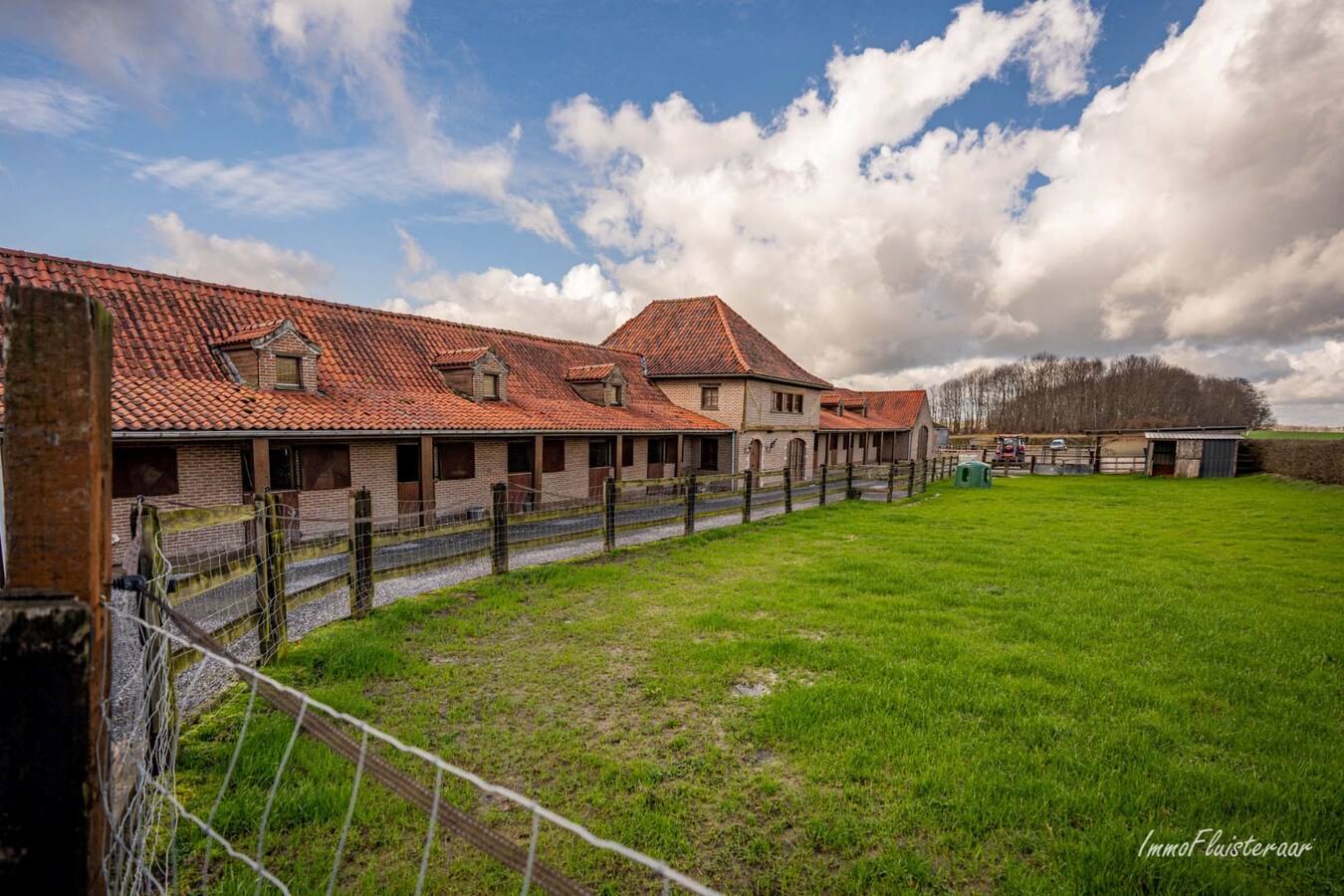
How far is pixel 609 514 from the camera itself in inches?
436

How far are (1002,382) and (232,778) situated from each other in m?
114

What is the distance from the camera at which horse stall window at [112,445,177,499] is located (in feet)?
34.8

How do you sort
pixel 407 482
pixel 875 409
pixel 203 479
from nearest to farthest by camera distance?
pixel 203 479 → pixel 407 482 → pixel 875 409

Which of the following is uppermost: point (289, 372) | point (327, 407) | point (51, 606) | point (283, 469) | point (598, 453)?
point (289, 372)

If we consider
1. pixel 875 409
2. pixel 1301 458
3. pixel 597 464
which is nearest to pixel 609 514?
pixel 597 464

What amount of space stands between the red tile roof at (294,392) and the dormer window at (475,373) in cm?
27

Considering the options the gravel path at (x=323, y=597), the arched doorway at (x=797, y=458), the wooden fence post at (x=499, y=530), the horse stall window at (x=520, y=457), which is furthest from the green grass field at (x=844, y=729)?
the arched doorway at (x=797, y=458)

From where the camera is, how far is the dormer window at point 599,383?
2011 centimetres

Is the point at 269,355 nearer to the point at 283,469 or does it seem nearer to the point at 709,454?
the point at 283,469

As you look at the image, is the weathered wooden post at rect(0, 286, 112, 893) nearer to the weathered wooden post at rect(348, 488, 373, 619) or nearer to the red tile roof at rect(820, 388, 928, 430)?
the weathered wooden post at rect(348, 488, 373, 619)

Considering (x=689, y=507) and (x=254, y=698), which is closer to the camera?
(x=254, y=698)

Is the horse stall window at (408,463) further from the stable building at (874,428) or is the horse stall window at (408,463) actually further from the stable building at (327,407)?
the stable building at (874,428)

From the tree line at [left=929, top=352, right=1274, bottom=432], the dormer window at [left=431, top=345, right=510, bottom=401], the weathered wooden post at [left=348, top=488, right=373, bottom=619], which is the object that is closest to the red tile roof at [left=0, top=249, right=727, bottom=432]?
the dormer window at [left=431, top=345, right=510, bottom=401]

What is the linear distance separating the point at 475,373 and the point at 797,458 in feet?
55.3
